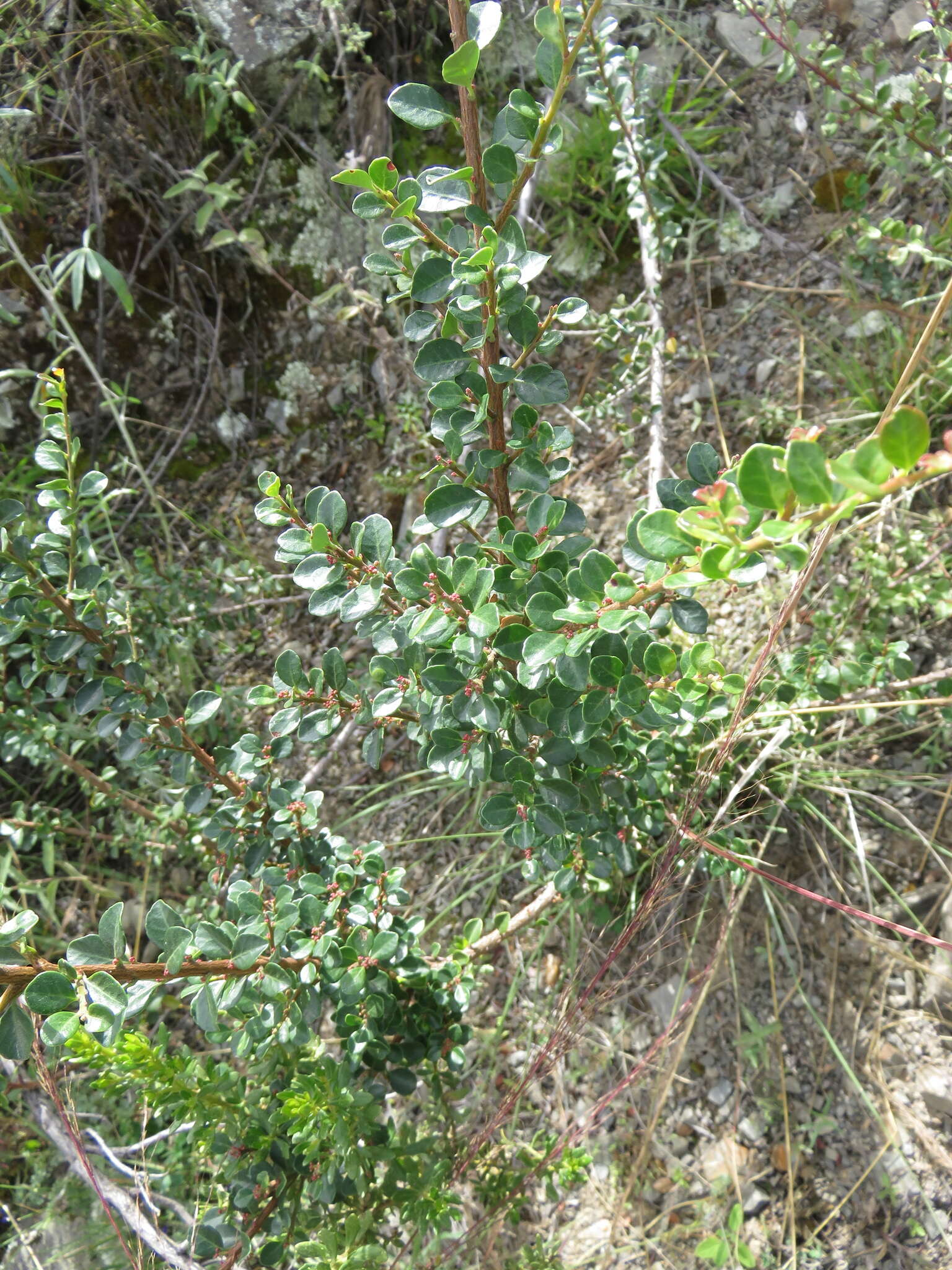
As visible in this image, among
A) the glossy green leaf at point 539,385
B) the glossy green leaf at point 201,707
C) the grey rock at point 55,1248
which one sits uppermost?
the glossy green leaf at point 539,385

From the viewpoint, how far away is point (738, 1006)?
1681mm

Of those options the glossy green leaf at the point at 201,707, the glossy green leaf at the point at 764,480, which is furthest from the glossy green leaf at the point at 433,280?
the glossy green leaf at the point at 201,707

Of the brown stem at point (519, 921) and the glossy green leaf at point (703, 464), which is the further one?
the brown stem at point (519, 921)

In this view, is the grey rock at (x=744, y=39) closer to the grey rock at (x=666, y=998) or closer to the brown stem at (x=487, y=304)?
the brown stem at (x=487, y=304)

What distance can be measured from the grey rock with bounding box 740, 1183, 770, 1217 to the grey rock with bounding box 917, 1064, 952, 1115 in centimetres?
37

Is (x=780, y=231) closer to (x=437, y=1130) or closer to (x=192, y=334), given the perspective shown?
(x=192, y=334)

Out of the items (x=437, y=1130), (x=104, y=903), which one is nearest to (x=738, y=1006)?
(x=437, y=1130)

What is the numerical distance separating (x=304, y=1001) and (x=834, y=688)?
1.09m

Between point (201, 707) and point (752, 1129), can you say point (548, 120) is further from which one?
point (752, 1129)

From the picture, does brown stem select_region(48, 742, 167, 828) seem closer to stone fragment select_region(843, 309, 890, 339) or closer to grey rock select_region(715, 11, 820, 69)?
stone fragment select_region(843, 309, 890, 339)

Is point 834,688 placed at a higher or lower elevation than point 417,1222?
higher

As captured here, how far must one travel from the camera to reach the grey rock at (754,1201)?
1586 millimetres

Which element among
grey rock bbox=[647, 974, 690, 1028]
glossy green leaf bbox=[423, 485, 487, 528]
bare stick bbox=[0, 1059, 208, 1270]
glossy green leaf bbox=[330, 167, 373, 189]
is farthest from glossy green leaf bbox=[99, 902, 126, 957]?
grey rock bbox=[647, 974, 690, 1028]

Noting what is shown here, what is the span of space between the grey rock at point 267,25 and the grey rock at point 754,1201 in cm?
322
